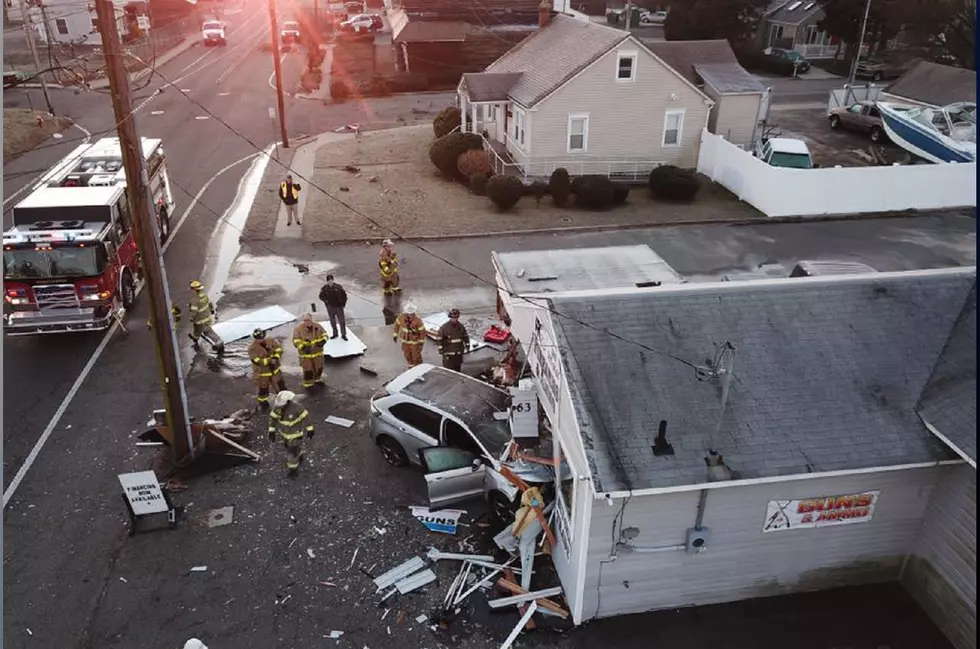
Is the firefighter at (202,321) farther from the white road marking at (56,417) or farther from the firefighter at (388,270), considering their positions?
the firefighter at (388,270)

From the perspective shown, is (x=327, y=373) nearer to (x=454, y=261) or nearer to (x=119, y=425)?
(x=119, y=425)

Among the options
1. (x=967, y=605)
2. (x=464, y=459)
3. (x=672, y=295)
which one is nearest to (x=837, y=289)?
(x=672, y=295)

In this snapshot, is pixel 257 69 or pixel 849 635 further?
pixel 257 69

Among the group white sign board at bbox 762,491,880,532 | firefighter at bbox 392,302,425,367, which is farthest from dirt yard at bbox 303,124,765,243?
white sign board at bbox 762,491,880,532

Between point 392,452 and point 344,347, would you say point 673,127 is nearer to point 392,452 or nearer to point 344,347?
point 344,347

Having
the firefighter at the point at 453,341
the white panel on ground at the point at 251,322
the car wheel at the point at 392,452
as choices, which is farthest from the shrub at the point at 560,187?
the car wheel at the point at 392,452

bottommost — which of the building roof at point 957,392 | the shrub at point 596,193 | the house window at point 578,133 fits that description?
the shrub at point 596,193

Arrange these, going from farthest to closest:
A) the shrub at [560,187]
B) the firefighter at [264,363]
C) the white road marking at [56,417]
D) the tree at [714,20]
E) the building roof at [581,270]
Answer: the tree at [714,20], the shrub at [560,187], the building roof at [581,270], the firefighter at [264,363], the white road marking at [56,417]

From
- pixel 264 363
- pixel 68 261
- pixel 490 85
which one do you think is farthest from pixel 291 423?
pixel 490 85
